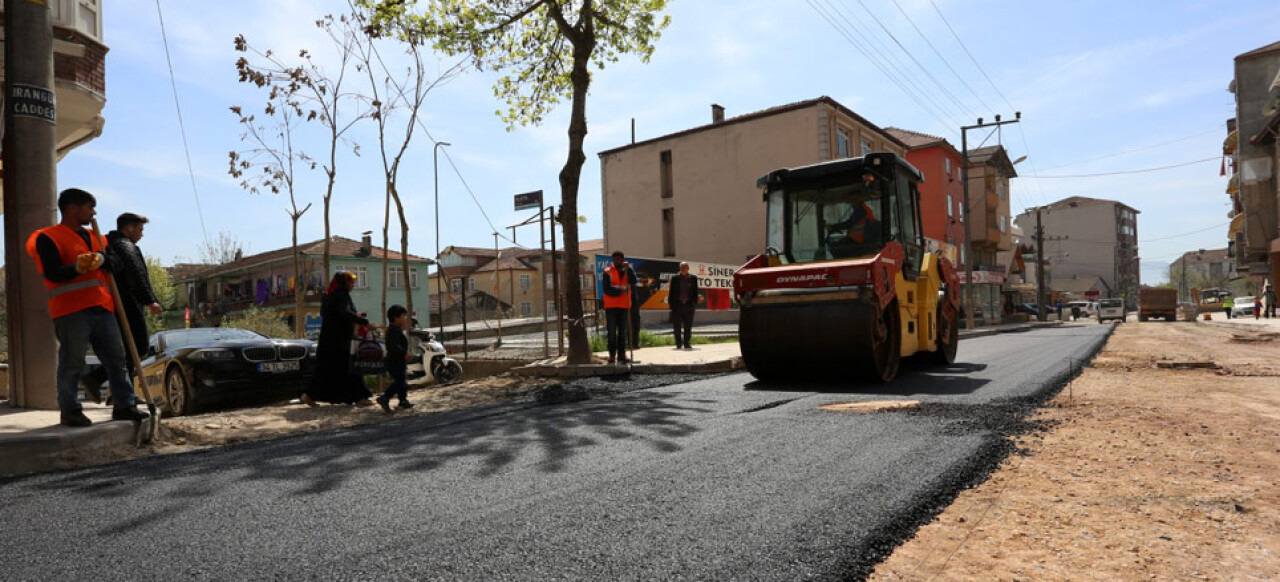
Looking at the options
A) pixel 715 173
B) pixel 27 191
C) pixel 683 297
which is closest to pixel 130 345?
pixel 27 191

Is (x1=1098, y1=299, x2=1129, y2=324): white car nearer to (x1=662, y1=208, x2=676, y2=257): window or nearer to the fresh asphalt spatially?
(x1=662, y1=208, x2=676, y2=257): window

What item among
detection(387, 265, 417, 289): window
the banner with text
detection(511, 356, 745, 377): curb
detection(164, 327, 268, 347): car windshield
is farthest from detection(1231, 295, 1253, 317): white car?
detection(164, 327, 268, 347): car windshield

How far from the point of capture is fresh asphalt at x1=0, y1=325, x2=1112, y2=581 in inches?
99.9

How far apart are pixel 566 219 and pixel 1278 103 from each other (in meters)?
39.0

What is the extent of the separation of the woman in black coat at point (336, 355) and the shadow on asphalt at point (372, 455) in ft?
5.10

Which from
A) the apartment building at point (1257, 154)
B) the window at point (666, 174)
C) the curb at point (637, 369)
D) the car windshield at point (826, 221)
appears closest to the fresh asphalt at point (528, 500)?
the car windshield at point (826, 221)

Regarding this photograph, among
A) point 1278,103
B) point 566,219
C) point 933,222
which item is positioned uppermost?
point 1278,103

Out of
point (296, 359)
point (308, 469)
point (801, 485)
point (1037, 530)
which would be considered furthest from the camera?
point (296, 359)

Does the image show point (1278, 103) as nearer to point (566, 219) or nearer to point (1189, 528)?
point (566, 219)

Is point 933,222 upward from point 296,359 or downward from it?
upward

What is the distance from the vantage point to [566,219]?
1088 cm

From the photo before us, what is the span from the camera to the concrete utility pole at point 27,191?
18.8ft

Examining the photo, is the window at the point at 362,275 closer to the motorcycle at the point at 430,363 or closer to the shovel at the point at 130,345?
the motorcycle at the point at 430,363

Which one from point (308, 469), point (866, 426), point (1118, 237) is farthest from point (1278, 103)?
point (1118, 237)
